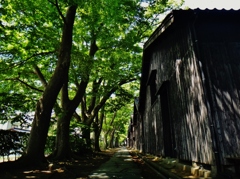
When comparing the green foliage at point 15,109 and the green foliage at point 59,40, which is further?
the green foliage at point 59,40

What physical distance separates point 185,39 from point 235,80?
88.2 inches

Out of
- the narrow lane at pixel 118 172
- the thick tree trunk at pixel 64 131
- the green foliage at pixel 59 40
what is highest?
the green foliage at pixel 59 40

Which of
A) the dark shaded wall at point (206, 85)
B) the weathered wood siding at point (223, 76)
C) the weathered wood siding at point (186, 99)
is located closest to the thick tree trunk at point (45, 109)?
the dark shaded wall at point (206, 85)

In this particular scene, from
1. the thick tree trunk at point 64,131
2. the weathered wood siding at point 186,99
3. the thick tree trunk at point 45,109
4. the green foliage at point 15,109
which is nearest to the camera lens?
the weathered wood siding at point 186,99

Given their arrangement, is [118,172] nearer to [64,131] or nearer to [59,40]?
[64,131]

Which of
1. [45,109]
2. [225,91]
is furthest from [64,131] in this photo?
[225,91]

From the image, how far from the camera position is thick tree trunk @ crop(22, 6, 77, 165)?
26.5 ft

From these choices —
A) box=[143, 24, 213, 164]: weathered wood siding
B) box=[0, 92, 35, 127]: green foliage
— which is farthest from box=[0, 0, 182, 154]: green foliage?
box=[143, 24, 213, 164]: weathered wood siding

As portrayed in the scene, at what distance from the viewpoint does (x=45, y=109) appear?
859cm

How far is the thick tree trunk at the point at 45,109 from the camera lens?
807cm

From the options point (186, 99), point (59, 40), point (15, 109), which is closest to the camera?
point (186, 99)

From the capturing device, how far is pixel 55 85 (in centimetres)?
903

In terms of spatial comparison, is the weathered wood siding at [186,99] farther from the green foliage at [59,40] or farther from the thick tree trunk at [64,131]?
the thick tree trunk at [64,131]

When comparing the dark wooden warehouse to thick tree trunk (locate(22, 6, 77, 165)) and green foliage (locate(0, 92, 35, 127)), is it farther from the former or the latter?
green foliage (locate(0, 92, 35, 127))
